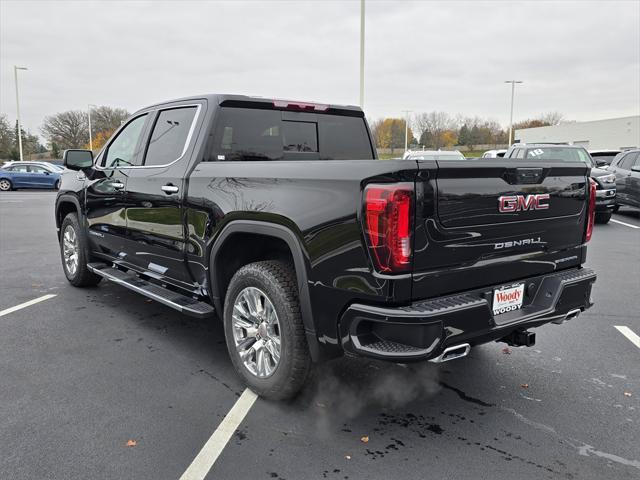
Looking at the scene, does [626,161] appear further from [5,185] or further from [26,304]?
[5,185]

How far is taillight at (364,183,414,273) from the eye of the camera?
256 cm

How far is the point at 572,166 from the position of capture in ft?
11.2

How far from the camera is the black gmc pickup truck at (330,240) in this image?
2.64 metres

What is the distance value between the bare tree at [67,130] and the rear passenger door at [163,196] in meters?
72.9

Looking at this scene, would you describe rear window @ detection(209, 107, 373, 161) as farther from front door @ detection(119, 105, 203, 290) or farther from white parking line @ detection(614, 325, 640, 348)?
white parking line @ detection(614, 325, 640, 348)

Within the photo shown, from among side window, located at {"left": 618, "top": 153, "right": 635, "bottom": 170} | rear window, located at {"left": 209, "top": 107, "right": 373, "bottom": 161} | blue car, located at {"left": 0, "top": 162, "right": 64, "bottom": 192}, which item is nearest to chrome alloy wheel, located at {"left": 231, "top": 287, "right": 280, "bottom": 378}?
rear window, located at {"left": 209, "top": 107, "right": 373, "bottom": 161}

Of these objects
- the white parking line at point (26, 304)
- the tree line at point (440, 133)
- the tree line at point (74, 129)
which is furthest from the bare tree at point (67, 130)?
the white parking line at point (26, 304)

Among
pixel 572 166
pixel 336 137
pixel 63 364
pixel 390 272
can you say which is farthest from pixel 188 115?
pixel 572 166

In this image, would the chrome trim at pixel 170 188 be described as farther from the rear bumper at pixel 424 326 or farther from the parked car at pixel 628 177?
the parked car at pixel 628 177

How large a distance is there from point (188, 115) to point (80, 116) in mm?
76101

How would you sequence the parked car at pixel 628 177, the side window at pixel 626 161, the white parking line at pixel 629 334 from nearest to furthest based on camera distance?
the white parking line at pixel 629 334 < the parked car at pixel 628 177 < the side window at pixel 626 161

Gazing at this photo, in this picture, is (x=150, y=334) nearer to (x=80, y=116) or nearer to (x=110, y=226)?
(x=110, y=226)

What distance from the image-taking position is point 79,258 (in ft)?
19.5

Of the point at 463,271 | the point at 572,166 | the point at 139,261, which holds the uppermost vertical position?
the point at 572,166
